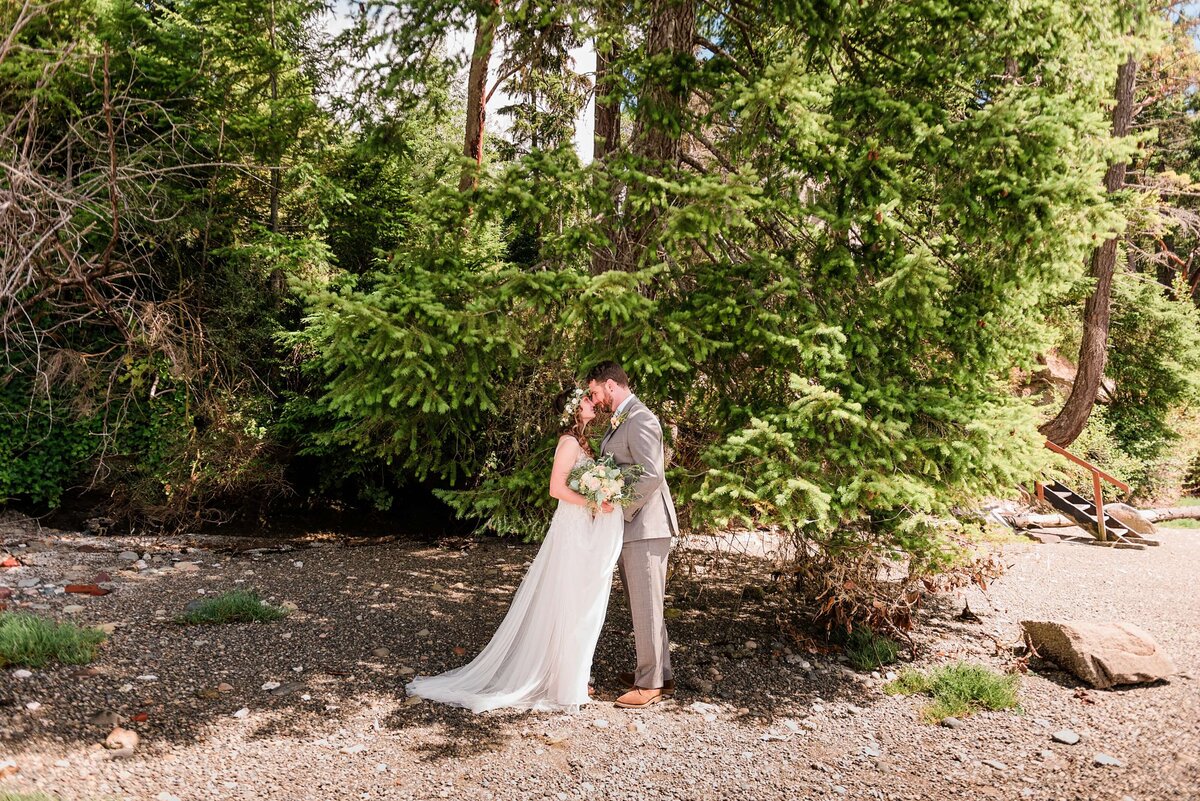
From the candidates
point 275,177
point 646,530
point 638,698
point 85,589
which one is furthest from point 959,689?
point 275,177

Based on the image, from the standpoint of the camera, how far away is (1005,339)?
603 centimetres

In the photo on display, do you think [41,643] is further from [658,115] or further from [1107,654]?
[1107,654]

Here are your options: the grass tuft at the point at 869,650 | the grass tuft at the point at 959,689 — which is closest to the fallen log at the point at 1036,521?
the grass tuft at the point at 869,650

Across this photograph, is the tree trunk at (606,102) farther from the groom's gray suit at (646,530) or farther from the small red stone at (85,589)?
the small red stone at (85,589)

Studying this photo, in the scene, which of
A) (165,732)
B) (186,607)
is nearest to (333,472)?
(186,607)

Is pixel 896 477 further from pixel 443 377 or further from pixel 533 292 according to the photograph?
pixel 443 377

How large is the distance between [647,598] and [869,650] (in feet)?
7.25

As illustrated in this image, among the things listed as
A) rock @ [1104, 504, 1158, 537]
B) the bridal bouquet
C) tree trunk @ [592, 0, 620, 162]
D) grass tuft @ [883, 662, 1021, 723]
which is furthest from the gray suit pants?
rock @ [1104, 504, 1158, 537]

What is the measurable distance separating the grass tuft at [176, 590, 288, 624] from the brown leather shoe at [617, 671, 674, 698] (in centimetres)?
316

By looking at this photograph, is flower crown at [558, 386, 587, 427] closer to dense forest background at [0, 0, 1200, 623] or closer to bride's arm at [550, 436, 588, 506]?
bride's arm at [550, 436, 588, 506]

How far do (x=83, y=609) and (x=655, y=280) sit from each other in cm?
567

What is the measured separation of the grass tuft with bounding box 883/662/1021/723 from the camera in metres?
5.16

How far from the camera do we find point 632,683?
5477 millimetres

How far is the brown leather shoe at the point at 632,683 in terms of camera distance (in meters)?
5.39
